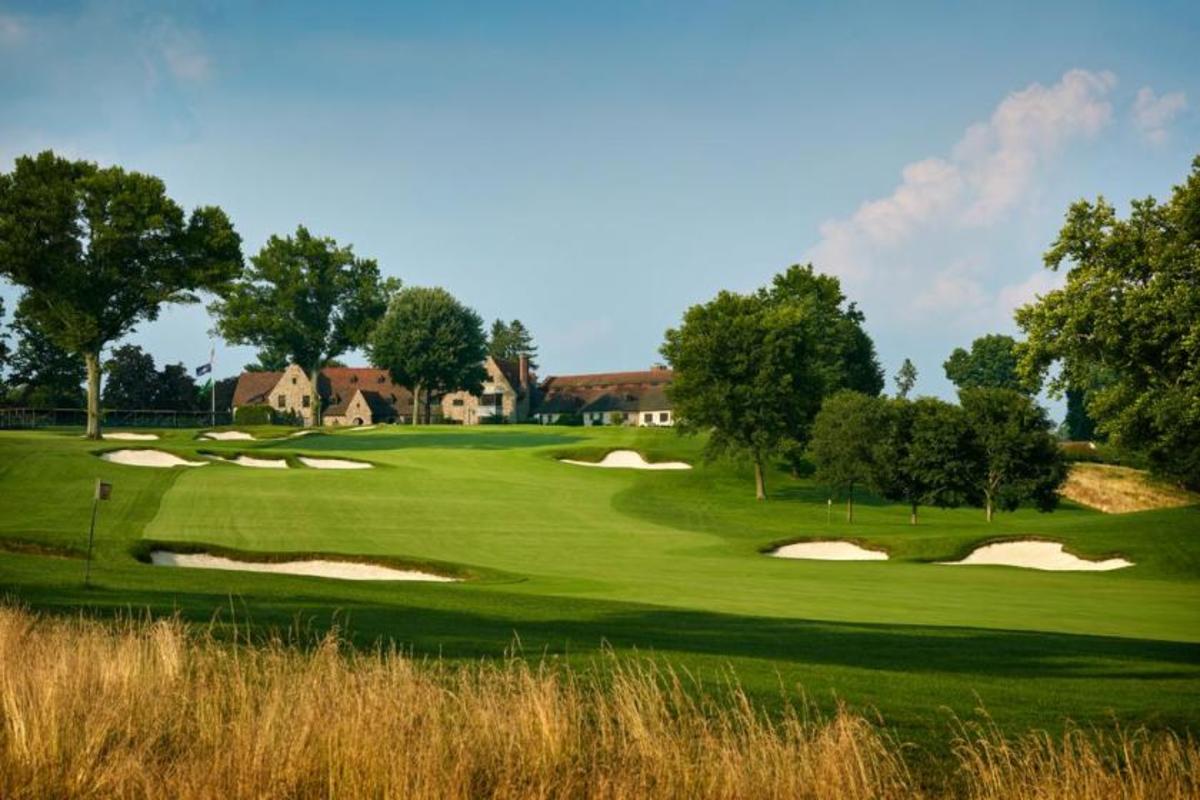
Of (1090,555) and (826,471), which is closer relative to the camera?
(1090,555)

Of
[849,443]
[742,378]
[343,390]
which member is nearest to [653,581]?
[849,443]

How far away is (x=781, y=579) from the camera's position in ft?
90.4

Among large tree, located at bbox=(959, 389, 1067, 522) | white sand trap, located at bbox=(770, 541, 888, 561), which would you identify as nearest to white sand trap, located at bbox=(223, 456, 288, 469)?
white sand trap, located at bbox=(770, 541, 888, 561)

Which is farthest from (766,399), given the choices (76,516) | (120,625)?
(120,625)

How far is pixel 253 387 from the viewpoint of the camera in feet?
441

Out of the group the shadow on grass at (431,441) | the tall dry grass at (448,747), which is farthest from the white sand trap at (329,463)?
the tall dry grass at (448,747)

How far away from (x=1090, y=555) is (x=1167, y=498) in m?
38.0

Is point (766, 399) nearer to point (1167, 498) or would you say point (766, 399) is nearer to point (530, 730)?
point (1167, 498)

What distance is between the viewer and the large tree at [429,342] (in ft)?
347

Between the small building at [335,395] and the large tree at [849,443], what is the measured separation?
275 ft

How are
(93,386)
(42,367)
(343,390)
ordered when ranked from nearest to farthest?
(93,386), (42,367), (343,390)

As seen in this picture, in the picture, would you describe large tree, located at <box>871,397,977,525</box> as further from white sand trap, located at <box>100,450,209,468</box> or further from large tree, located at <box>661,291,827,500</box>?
white sand trap, located at <box>100,450,209,468</box>

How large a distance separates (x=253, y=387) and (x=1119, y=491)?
97935mm

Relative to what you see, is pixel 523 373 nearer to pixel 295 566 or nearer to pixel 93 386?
pixel 93 386
